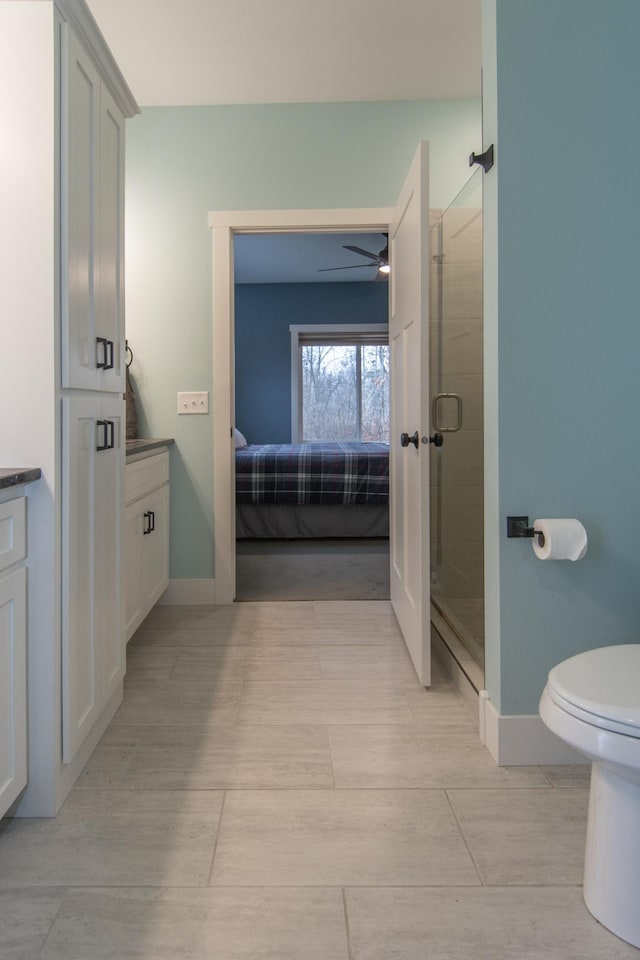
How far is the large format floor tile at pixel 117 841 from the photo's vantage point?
54.1 inches

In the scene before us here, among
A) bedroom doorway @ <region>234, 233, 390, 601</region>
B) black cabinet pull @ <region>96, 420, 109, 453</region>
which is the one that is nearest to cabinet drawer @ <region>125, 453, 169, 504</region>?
black cabinet pull @ <region>96, 420, 109, 453</region>

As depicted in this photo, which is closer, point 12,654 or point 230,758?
point 12,654

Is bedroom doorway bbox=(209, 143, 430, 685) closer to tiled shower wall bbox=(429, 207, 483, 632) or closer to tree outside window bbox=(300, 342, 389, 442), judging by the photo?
tiled shower wall bbox=(429, 207, 483, 632)

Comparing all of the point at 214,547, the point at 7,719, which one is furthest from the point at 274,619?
the point at 7,719

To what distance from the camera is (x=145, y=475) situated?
2906 mm

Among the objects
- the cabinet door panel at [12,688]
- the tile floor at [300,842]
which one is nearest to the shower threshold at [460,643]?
the tile floor at [300,842]

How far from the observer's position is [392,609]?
3338 mm

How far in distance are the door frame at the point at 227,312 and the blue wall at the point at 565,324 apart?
1.61 meters

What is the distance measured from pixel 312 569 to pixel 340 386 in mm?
4114

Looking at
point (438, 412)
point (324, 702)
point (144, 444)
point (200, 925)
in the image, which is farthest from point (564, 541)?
point (144, 444)

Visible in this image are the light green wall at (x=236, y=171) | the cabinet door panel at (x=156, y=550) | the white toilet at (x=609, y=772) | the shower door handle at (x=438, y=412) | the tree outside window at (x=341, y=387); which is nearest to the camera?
the white toilet at (x=609, y=772)

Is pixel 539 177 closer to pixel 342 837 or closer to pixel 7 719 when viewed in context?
pixel 342 837

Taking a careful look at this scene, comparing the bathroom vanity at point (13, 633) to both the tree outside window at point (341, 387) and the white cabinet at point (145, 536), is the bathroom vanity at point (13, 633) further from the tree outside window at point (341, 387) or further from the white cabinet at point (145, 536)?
the tree outside window at point (341, 387)

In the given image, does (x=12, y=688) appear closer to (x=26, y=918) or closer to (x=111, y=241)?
(x=26, y=918)
